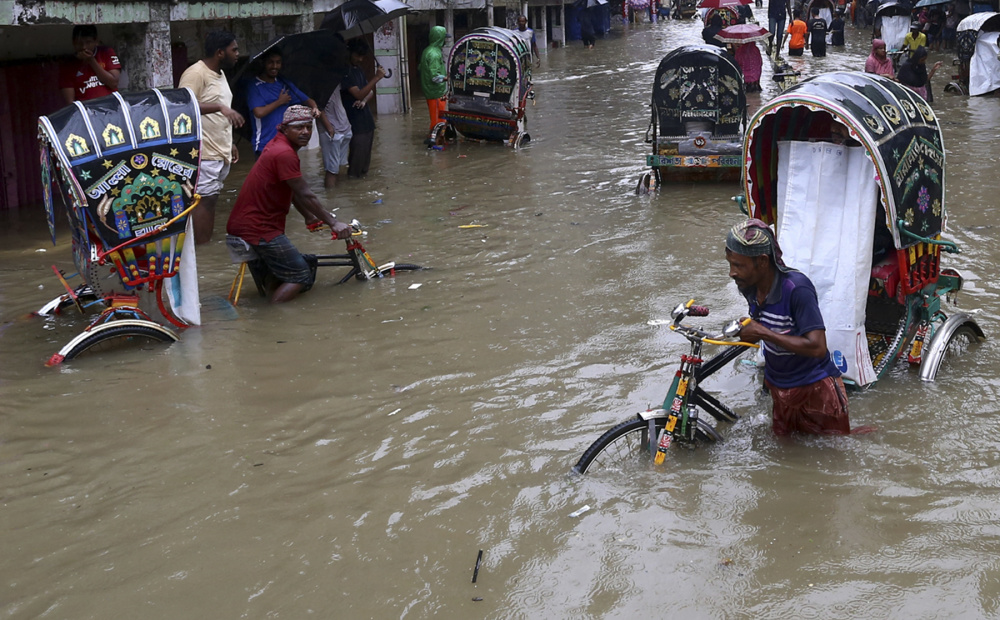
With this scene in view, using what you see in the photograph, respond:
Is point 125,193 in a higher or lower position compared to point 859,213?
higher

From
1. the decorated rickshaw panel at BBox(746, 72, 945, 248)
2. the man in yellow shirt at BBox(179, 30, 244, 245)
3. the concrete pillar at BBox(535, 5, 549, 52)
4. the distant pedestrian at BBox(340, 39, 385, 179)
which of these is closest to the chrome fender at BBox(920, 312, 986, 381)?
the decorated rickshaw panel at BBox(746, 72, 945, 248)

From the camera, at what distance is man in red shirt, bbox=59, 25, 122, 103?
347 inches

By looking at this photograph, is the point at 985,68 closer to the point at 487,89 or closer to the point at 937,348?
the point at 487,89

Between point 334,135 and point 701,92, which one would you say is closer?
point 701,92

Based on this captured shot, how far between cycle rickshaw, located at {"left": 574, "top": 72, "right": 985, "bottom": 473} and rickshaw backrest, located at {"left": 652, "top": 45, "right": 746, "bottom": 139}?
5.33 meters

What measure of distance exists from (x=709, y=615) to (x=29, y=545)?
3.00m

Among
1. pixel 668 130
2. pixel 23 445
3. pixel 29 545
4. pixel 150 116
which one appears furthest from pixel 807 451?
pixel 668 130

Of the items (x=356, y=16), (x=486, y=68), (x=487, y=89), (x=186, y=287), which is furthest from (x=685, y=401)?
(x=487, y=89)

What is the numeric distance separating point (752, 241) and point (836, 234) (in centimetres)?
134

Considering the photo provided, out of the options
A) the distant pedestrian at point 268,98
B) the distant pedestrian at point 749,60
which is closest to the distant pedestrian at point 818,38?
the distant pedestrian at point 749,60

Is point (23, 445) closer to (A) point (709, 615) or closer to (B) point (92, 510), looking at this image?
(B) point (92, 510)

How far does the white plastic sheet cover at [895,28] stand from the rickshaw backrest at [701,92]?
18.1 m

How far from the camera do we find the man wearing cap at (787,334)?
4625 mm

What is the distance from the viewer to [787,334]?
15.6 ft
